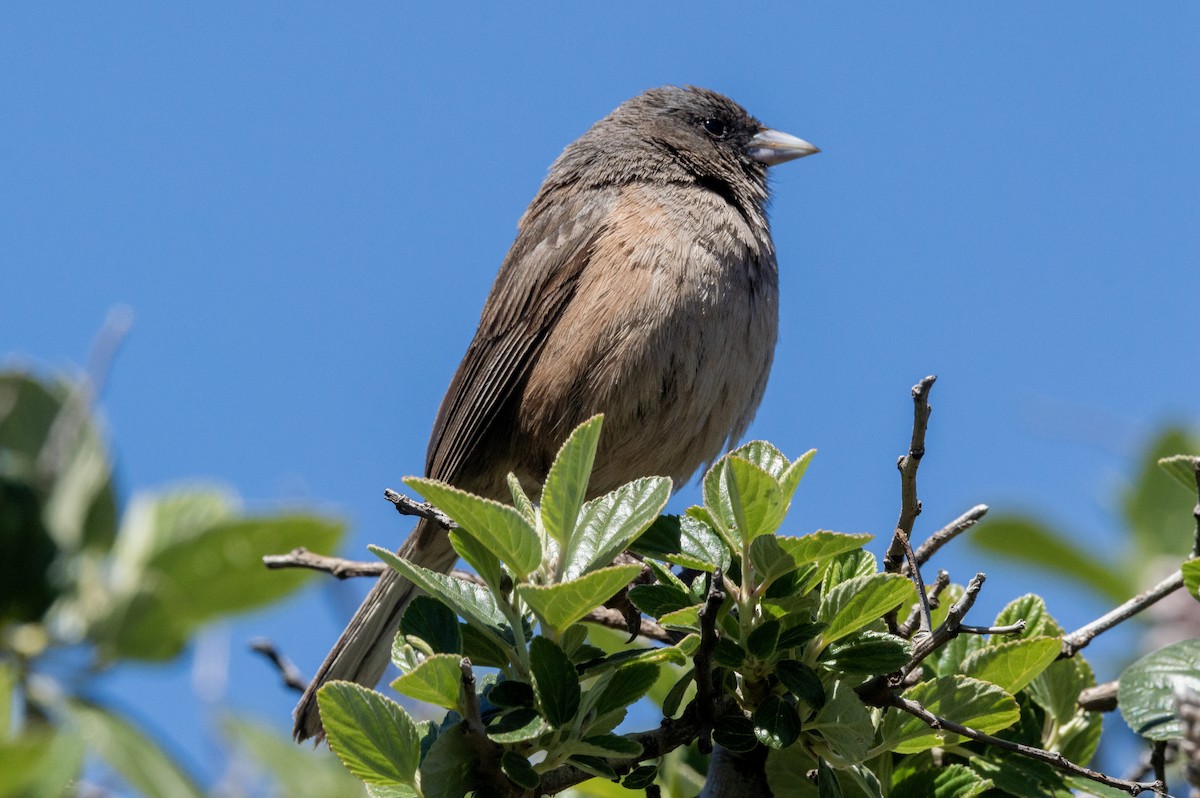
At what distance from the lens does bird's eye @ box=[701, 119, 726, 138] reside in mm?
6114

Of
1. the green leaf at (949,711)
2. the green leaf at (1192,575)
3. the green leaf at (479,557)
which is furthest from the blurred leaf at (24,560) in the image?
the green leaf at (1192,575)

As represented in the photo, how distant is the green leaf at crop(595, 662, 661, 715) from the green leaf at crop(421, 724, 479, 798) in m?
0.25

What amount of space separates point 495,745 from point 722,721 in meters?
0.46

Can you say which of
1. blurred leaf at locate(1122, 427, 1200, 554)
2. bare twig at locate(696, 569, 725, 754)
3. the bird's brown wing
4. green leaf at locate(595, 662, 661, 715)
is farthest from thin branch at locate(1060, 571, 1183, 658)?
the bird's brown wing

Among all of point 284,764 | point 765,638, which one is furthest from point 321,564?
point 765,638

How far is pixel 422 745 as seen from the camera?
7.73ft

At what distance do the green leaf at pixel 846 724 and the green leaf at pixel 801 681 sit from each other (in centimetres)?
3

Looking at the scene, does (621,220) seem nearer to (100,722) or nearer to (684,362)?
(684,362)

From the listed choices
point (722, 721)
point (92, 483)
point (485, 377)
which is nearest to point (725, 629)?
point (722, 721)

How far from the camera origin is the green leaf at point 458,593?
7.53 ft

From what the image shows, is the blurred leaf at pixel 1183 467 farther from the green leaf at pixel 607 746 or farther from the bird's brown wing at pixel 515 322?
the bird's brown wing at pixel 515 322

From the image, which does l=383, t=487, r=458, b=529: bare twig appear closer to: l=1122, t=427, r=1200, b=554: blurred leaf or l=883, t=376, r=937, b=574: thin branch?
l=883, t=376, r=937, b=574: thin branch

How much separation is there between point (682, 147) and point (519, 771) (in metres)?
4.00

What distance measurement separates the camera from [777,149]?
610cm
